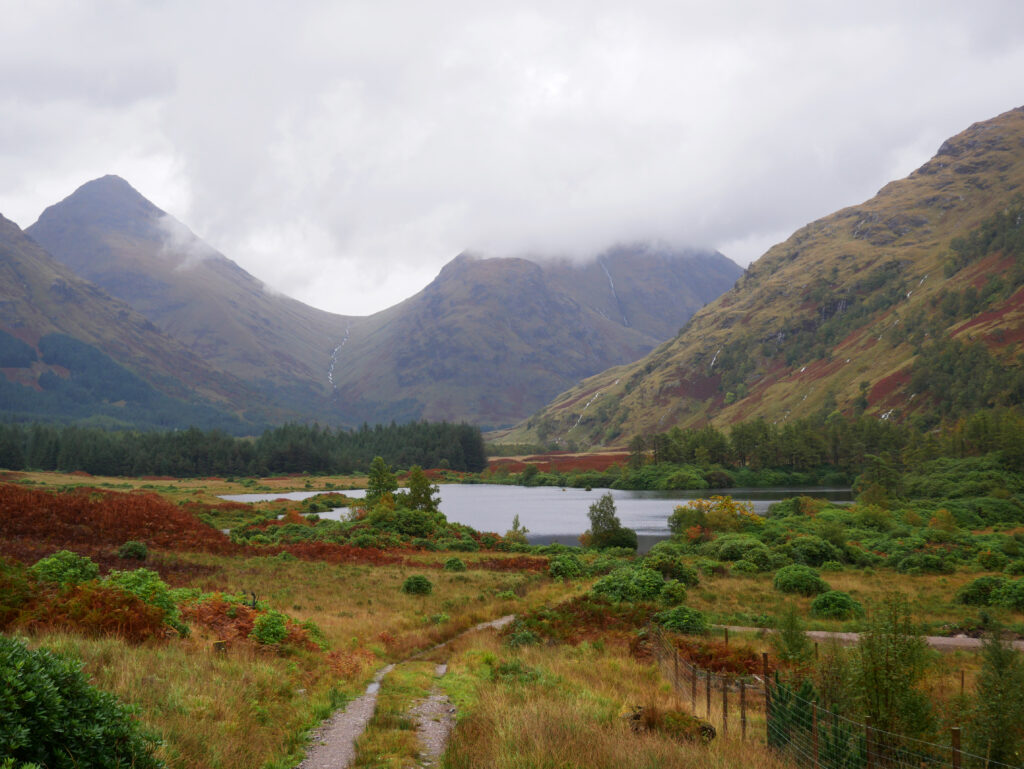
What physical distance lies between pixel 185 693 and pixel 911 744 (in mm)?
10986

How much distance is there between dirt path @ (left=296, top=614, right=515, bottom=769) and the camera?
10.3 metres

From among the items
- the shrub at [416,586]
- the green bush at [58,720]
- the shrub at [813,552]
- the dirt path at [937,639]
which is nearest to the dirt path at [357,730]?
the green bush at [58,720]

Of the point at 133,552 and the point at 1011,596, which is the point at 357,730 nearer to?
the point at 133,552

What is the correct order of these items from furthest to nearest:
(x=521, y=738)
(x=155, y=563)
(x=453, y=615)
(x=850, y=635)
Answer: (x=155, y=563)
(x=453, y=615)
(x=850, y=635)
(x=521, y=738)

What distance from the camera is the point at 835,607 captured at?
94.6 ft

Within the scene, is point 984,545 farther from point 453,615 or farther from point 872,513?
point 453,615

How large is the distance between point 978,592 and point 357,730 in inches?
1270

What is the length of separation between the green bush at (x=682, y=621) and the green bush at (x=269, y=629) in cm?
1409

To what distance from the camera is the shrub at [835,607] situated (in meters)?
28.4

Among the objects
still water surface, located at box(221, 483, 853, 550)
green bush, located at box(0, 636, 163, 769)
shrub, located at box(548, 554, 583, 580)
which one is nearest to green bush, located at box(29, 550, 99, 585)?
green bush, located at box(0, 636, 163, 769)

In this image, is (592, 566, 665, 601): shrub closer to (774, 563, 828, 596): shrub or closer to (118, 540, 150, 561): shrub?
(774, 563, 828, 596): shrub

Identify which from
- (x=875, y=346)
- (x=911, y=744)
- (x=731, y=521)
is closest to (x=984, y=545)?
(x=731, y=521)

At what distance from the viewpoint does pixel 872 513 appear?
6362 centimetres

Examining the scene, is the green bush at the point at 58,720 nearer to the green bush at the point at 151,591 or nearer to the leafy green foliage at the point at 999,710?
the green bush at the point at 151,591
